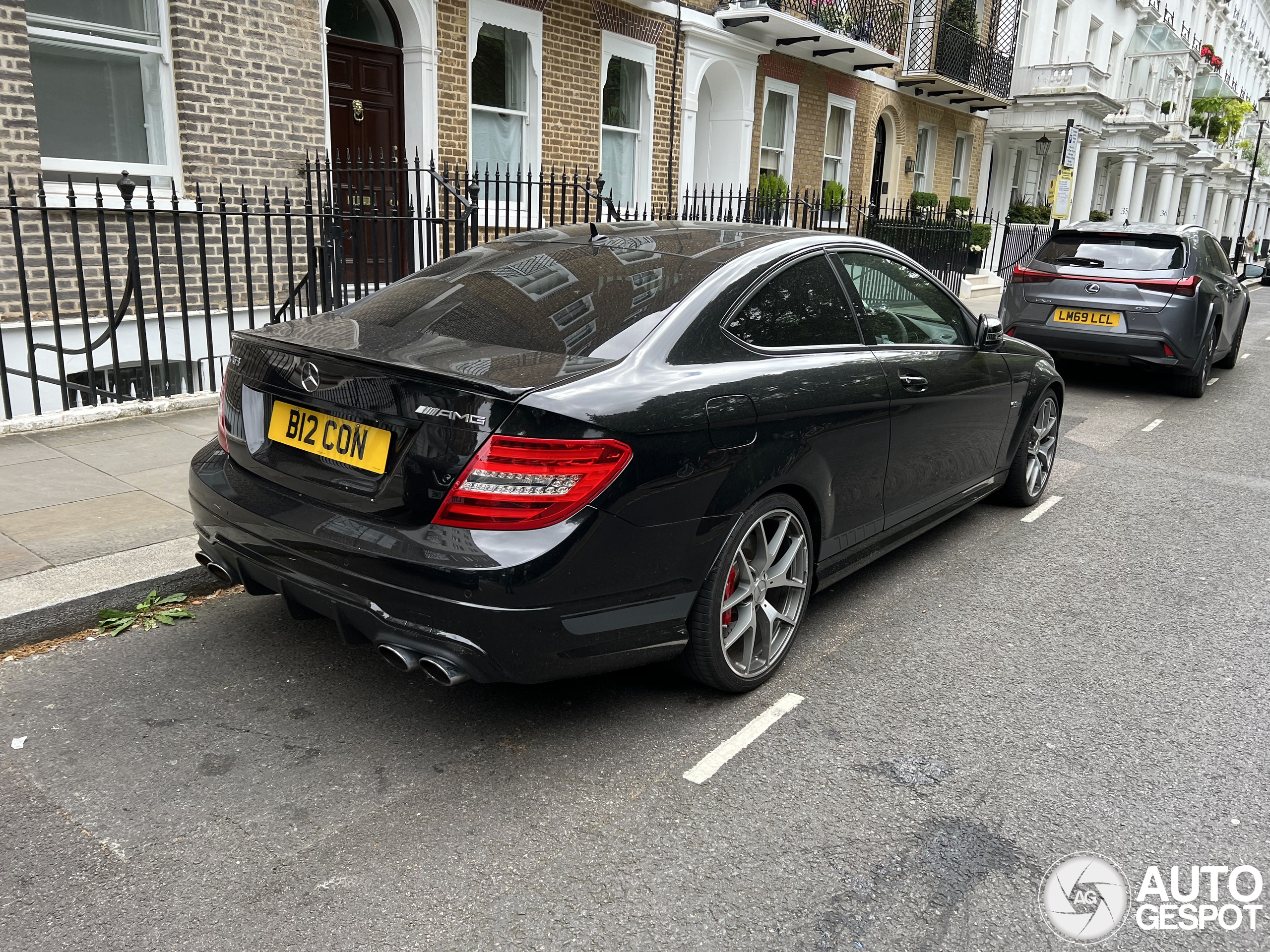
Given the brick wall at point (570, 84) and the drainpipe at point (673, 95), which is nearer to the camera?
the brick wall at point (570, 84)

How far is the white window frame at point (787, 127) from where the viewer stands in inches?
650

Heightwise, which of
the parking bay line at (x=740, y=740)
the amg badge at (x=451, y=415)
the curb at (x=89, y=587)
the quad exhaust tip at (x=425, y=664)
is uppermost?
the amg badge at (x=451, y=415)

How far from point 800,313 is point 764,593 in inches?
41.4

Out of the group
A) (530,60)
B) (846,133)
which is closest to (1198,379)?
(530,60)

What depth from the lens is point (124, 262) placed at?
26.9ft

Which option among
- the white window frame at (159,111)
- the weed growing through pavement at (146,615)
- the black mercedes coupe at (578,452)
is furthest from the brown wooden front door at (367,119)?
the black mercedes coupe at (578,452)

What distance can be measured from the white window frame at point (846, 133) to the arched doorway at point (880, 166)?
71.4 inches

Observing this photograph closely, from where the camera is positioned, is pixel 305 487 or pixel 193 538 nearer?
pixel 305 487

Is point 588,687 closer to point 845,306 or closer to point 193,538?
point 845,306

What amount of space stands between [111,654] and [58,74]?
6.57 metres

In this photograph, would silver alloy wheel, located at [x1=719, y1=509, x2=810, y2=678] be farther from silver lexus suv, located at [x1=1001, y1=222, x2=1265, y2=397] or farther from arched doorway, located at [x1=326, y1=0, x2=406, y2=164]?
arched doorway, located at [x1=326, y1=0, x2=406, y2=164]

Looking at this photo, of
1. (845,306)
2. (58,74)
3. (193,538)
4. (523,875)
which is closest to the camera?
(523,875)

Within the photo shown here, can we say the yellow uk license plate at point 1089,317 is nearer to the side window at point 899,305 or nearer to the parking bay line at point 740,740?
the side window at point 899,305

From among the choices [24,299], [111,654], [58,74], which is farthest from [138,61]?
[111,654]
